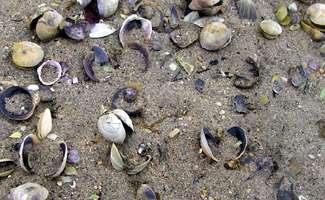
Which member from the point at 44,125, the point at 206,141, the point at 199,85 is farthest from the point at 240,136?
the point at 44,125

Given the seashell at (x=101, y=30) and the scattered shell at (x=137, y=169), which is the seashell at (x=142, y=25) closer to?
the seashell at (x=101, y=30)

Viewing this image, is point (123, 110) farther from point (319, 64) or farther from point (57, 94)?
point (319, 64)

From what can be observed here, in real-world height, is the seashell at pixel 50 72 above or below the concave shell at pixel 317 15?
above

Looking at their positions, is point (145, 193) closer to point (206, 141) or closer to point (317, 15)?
point (206, 141)

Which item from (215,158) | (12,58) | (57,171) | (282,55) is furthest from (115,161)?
(282,55)

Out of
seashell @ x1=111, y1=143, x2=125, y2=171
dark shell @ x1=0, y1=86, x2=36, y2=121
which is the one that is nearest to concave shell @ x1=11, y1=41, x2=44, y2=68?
dark shell @ x1=0, y1=86, x2=36, y2=121

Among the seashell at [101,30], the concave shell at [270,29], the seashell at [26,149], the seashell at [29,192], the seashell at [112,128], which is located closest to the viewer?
the seashell at [29,192]

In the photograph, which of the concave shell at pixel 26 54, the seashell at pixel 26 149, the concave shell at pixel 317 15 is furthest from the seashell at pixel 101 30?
the concave shell at pixel 317 15
